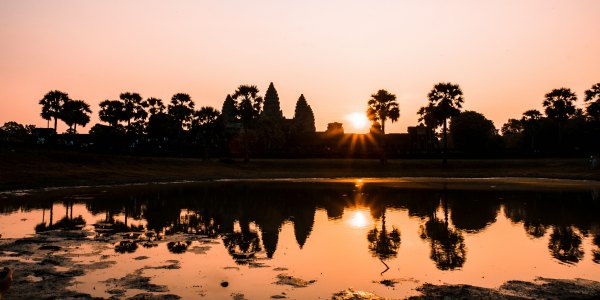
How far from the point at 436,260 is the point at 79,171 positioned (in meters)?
50.3

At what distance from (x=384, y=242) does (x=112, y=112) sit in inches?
3558

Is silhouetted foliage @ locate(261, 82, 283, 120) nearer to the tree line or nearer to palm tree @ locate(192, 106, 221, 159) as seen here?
the tree line

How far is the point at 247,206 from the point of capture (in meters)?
32.8

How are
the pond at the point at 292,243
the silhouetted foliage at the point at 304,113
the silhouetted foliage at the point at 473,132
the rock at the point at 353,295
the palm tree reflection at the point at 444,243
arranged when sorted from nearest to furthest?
the rock at the point at 353,295
the pond at the point at 292,243
the palm tree reflection at the point at 444,243
the silhouetted foliage at the point at 473,132
the silhouetted foliage at the point at 304,113

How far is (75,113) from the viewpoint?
330ft

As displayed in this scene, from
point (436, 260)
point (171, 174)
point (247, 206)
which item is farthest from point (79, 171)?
point (436, 260)

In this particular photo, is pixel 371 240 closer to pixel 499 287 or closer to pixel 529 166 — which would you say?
pixel 499 287

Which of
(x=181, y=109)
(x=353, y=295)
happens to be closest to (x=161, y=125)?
(x=181, y=109)

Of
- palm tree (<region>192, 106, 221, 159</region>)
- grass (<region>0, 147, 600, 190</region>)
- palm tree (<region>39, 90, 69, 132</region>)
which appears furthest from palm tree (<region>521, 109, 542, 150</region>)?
palm tree (<region>39, 90, 69, 132</region>)

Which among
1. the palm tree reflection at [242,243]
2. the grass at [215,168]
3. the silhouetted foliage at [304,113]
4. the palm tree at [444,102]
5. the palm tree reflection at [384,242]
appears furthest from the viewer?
the silhouetted foliage at [304,113]

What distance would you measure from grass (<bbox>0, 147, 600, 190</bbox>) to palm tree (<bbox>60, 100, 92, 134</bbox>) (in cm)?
3345

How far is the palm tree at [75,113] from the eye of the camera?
324 ft

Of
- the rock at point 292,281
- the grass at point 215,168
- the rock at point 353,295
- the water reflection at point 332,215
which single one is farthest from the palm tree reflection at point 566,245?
the grass at point 215,168

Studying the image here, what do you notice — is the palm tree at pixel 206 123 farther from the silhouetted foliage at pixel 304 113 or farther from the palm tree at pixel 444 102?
the silhouetted foliage at pixel 304 113
